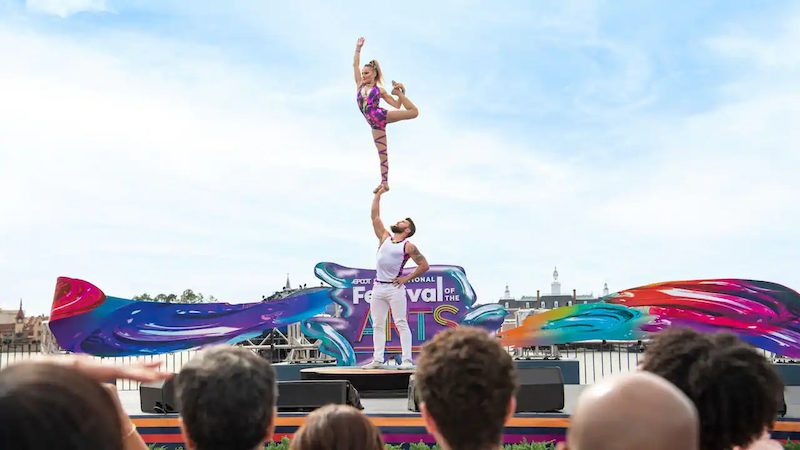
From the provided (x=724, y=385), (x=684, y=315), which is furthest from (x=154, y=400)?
(x=684, y=315)

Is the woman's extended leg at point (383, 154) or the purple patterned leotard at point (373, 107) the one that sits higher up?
the purple patterned leotard at point (373, 107)

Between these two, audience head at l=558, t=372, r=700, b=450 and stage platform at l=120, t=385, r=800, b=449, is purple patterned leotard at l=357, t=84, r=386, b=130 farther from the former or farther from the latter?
audience head at l=558, t=372, r=700, b=450

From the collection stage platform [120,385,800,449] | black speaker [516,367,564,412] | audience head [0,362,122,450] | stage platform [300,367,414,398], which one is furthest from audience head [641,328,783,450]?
stage platform [300,367,414,398]

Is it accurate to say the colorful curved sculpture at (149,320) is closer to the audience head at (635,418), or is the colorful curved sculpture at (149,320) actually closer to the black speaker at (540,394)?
the black speaker at (540,394)

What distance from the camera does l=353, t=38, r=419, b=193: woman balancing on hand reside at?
9.82m

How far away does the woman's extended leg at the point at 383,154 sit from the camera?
33.2 feet

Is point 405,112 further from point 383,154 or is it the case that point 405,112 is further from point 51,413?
point 51,413

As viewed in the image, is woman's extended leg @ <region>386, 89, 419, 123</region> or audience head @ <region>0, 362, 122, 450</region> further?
woman's extended leg @ <region>386, 89, 419, 123</region>

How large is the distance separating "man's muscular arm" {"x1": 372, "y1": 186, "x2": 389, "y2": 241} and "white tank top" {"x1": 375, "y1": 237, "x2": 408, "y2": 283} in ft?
1.14

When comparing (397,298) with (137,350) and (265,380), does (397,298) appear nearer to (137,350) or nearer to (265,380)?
(137,350)

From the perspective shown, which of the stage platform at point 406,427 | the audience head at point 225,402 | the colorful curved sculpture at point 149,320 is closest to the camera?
the audience head at point 225,402

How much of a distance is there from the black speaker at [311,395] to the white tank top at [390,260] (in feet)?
11.3

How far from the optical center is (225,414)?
2.09 metres

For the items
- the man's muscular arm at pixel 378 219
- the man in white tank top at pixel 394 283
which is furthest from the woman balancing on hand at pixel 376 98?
the man in white tank top at pixel 394 283
